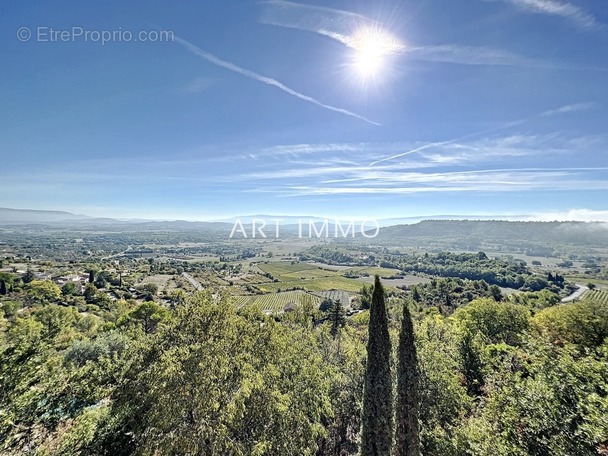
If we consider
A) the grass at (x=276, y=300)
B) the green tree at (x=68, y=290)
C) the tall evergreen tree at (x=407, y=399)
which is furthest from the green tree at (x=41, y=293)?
the tall evergreen tree at (x=407, y=399)

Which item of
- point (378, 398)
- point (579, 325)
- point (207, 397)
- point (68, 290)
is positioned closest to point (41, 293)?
point (68, 290)

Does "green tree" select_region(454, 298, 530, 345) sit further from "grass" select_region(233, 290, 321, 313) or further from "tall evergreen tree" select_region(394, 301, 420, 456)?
"grass" select_region(233, 290, 321, 313)

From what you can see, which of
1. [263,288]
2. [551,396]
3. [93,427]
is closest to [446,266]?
[263,288]

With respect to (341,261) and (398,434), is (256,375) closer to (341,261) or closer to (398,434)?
(398,434)

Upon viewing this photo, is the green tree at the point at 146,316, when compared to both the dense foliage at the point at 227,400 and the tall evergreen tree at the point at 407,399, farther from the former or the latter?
the tall evergreen tree at the point at 407,399

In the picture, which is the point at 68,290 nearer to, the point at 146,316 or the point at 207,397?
the point at 146,316
